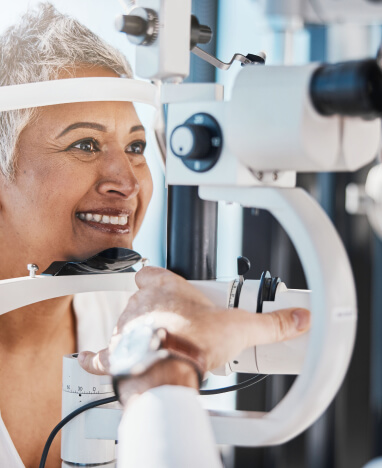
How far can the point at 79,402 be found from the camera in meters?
1.04

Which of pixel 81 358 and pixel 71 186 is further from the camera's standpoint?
pixel 71 186

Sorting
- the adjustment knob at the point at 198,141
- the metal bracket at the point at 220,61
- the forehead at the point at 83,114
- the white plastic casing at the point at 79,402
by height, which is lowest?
the white plastic casing at the point at 79,402

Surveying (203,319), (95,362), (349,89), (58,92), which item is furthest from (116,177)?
(349,89)

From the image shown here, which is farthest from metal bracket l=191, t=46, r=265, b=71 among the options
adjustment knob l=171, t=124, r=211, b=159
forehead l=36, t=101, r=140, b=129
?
forehead l=36, t=101, r=140, b=129

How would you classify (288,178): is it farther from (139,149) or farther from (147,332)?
(139,149)

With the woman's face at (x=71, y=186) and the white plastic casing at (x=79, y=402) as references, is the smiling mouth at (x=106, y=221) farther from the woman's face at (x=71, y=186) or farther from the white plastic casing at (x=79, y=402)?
the white plastic casing at (x=79, y=402)

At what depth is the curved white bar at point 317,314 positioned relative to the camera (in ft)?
2.49

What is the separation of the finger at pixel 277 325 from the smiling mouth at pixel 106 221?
59 cm

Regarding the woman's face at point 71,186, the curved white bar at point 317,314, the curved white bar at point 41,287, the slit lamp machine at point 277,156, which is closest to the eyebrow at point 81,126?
the woman's face at point 71,186

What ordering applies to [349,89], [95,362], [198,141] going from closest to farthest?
[349,89] → [198,141] → [95,362]

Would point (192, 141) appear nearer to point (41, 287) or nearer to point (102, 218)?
point (41, 287)

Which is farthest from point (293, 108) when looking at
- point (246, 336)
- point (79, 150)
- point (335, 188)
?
point (335, 188)

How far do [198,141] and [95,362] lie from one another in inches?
15.0

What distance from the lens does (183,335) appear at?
79 centimetres
